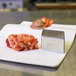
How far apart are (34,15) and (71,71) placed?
0.80 m

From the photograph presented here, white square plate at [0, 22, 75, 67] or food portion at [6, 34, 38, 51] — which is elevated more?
food portion at [6, 34, 38, 51]

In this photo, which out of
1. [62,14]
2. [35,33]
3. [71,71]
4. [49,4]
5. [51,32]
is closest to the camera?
[71,71]

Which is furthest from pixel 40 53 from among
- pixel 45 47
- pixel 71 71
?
pixel 71 71

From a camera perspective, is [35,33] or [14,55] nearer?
[14,55]

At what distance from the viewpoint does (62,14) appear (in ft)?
4.93

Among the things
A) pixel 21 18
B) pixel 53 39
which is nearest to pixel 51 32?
pixel 53 39

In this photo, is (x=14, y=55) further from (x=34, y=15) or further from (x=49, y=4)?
(x=49, y=4)

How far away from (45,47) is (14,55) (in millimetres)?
112

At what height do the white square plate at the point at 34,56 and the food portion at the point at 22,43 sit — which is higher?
the food portion at the point at 22,43

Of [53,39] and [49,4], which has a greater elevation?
[53,39]

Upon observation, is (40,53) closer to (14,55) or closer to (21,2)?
(14,55)

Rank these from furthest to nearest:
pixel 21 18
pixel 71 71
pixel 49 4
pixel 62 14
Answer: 1. pixel 49 4
2. pixel 62 14
3. pixel 21 18
4. pixel 71 71

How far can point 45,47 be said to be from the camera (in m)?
0.84

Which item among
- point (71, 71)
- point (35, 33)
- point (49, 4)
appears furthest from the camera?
point (49, 4)
